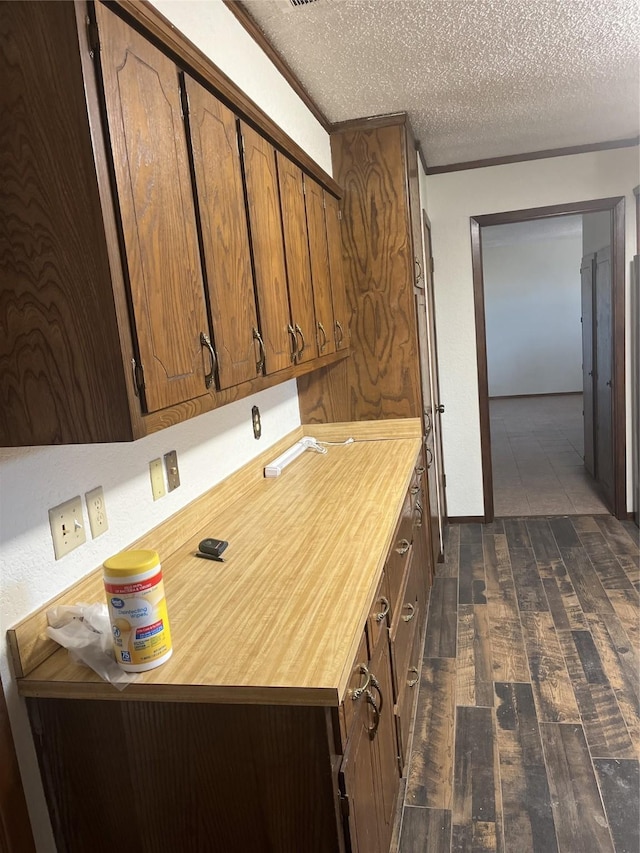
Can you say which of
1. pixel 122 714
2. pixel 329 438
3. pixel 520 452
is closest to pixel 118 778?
pixel 122 714

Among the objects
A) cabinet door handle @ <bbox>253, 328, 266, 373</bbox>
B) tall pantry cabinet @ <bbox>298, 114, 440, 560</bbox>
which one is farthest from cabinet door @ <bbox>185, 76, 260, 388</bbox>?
tall pantry cabinet @ <bbox>298, 114, 440, 560</bbox>

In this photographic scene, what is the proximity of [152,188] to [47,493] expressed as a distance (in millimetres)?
648

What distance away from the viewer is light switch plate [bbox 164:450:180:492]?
69.6 inches

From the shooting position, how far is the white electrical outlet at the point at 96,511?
1.41 m

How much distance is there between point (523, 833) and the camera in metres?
1.84

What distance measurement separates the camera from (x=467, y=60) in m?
2.45

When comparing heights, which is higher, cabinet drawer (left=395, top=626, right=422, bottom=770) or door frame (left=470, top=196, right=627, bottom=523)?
door frame (left=470, top=196, right=627, bottom=523)

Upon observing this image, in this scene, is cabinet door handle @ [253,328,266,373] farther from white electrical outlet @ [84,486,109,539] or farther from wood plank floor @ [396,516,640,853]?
wood plank floor @ [396,516,640,853]

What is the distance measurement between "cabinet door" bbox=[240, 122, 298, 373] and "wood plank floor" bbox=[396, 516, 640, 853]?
4.83 feet

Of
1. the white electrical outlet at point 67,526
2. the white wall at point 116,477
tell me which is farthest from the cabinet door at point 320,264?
the white electrical outlet at point 67,526

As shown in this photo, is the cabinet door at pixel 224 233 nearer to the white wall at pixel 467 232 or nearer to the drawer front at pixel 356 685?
the drawer front at pixel 356 685

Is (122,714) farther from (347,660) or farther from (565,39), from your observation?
(565,39)

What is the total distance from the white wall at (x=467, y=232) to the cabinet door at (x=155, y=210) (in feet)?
10.2

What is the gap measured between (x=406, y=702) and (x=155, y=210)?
171 centimetres
